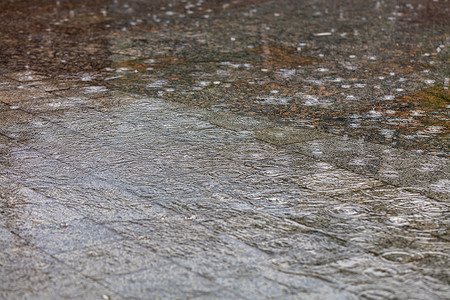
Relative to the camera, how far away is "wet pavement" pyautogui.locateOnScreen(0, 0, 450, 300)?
96.7 inches

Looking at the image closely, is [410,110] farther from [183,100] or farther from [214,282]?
[214,282]

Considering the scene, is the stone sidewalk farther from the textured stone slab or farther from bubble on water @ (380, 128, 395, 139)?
bubble on water @ (380, 128, 395, 139)

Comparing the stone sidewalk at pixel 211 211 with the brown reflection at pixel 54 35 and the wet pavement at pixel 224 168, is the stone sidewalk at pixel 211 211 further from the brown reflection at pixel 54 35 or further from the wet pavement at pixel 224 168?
the brown reflection at pixel 54 35

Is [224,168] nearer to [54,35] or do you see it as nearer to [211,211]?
[211,211]

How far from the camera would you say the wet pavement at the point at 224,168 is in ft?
8.05

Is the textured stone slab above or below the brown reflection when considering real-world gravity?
below

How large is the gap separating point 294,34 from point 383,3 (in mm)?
3549

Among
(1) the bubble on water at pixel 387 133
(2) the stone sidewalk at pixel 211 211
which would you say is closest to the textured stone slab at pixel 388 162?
(2) the stone sidewalk at pixel 211 211

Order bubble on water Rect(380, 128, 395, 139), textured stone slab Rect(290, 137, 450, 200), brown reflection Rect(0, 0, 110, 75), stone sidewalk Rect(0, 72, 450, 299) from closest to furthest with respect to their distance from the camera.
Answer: stone sidewalk Rect(0, 72, 450, 299), textured stone slab Rect(290, 137, 450, 200), bubble on water Rect(380, 128, 395, 139), brown reflection Rect(0, 0, 110, 75)

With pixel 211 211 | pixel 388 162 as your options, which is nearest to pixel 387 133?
pixel 388 162

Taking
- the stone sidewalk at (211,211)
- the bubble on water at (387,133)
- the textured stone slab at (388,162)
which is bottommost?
the bubble on water at (387,133)

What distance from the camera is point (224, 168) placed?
3.59m

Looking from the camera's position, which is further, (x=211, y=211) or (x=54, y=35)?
(x=54, y=35)

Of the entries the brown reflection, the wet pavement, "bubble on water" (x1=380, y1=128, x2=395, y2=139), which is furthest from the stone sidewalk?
the brown reflection
